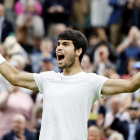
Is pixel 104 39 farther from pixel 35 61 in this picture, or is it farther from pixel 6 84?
pixel 6 84

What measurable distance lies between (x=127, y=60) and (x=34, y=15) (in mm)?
3018

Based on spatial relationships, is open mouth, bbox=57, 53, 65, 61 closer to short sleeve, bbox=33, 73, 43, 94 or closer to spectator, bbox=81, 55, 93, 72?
short sleeve, bbox=33, 73, 43, 94

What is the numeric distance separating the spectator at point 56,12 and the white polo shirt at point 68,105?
7.97 meters

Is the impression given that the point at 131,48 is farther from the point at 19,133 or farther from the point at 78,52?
the point at 78,52

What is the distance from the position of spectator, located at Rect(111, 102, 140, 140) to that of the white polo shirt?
3.73 metres

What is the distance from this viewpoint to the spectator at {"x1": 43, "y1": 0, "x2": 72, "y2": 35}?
12.5 meters

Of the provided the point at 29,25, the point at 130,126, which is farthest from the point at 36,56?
the point at 130,126

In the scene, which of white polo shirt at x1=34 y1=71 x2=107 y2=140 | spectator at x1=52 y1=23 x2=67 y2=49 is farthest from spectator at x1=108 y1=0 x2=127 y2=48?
white polo shirt at x1=34 y1=71 x2=107 y2=140

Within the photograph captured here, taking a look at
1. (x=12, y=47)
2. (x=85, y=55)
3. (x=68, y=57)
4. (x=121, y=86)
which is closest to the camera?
(x=121, y=86)

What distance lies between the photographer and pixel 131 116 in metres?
8.43

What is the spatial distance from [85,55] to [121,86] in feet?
20.2

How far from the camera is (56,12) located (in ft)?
41.1

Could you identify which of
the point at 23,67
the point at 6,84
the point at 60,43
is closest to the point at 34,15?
the point at 23,67

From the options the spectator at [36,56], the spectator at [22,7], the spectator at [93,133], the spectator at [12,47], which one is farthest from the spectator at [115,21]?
the spectator at [93,133]
